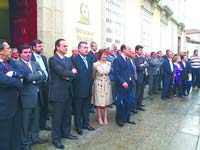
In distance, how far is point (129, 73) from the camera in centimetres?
705

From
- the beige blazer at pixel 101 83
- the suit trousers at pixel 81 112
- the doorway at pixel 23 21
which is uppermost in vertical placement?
the doorway at pixel 23 21

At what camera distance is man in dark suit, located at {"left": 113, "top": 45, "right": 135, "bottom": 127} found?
6.94 meters

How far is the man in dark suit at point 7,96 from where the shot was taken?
4188 mm

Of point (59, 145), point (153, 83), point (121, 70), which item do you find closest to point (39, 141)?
point (59, 145)

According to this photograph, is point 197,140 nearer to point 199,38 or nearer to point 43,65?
point 43,65

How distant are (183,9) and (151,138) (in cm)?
2655

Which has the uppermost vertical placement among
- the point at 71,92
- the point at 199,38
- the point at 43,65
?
the point at 199,38

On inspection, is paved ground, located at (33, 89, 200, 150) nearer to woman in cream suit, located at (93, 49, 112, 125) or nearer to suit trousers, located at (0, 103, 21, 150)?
woman in cream suit, located at (93, 49, 112, 125)

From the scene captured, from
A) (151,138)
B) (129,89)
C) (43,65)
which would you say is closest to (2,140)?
(43,65)

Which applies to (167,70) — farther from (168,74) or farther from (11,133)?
(11,133)

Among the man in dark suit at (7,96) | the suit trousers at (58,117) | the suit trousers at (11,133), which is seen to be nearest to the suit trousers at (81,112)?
the suit trousers at (58,117)

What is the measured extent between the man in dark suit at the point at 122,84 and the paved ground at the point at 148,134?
30 cm

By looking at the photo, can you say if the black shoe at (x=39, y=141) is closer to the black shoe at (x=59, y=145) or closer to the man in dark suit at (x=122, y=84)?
the black shoe at (x=59, y=145)

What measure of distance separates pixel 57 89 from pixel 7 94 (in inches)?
48.3
